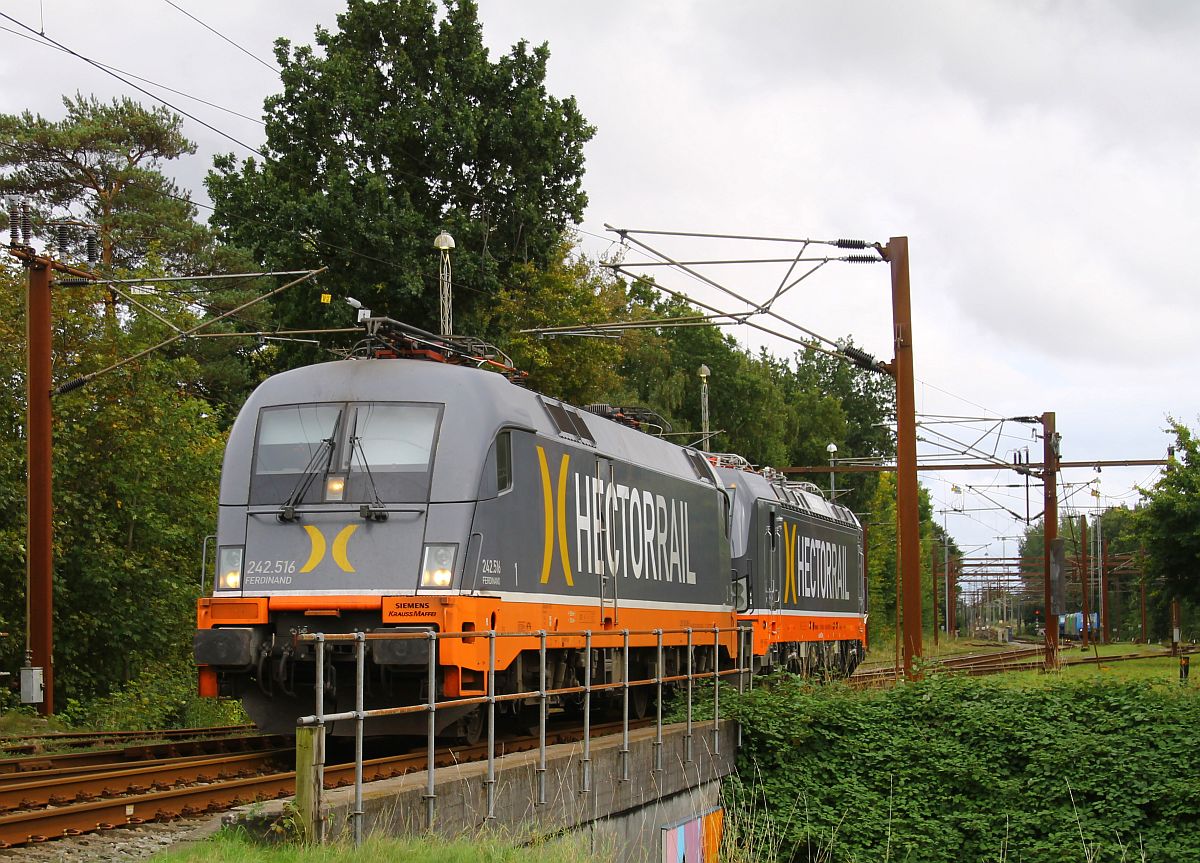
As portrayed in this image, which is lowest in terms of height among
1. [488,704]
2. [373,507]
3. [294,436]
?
[488,704]

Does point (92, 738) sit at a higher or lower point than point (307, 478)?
lower

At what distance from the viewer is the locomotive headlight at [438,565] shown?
12.4 m

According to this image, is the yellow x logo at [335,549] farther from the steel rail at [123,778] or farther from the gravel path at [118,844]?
the gravel path at [118,844]

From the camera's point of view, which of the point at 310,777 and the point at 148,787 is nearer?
the point at 310,777

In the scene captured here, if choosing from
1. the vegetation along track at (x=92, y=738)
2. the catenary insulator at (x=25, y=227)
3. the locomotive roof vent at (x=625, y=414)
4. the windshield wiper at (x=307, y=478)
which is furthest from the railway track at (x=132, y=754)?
the catenary insulator at (x=25, y=227)

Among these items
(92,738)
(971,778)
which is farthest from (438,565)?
(971,778)

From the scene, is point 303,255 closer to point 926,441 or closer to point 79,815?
point 926,441

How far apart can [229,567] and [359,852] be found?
542cm

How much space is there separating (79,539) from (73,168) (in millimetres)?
20831

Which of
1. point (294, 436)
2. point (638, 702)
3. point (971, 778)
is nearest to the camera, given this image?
point (294, 436)

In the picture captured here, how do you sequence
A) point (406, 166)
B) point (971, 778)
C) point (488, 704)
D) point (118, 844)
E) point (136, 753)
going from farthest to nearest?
1. point (406, 166)
2. point (971, 778)
3. point (136, 753)
4. point (488, 704)
5. point (118, 844)

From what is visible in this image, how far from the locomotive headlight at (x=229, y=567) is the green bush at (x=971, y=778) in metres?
7.30

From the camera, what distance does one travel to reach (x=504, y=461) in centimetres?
1345

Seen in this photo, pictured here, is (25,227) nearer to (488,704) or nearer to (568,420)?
(568,420)
